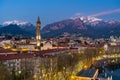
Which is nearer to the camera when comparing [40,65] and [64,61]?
[40,65]

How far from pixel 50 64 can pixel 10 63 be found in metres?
6.16

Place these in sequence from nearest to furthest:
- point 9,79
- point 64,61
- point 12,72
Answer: point 9,79, point 12,72, point 64,61

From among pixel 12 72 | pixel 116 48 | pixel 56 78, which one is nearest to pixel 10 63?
pixel 12 72

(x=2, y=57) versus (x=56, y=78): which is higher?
(x=2, y=57)

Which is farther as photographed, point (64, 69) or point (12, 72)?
point (64, 69)

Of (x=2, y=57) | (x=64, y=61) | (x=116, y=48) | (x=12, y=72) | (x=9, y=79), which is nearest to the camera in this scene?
(x=9, y=79)

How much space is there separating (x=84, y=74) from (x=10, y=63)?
10.9 meters

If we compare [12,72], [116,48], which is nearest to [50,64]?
[12,72]

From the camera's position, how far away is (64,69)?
43469 millimetres

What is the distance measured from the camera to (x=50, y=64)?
1690 inches

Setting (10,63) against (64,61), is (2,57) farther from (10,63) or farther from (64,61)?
(64,61)

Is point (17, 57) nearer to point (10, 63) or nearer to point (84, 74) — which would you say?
point (10, 63)

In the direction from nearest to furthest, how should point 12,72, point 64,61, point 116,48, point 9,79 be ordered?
point 9,79
point 12,72
point 64,61
point 116,48

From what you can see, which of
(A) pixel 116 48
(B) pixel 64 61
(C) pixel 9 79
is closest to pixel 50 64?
(B) pixel 64 61
